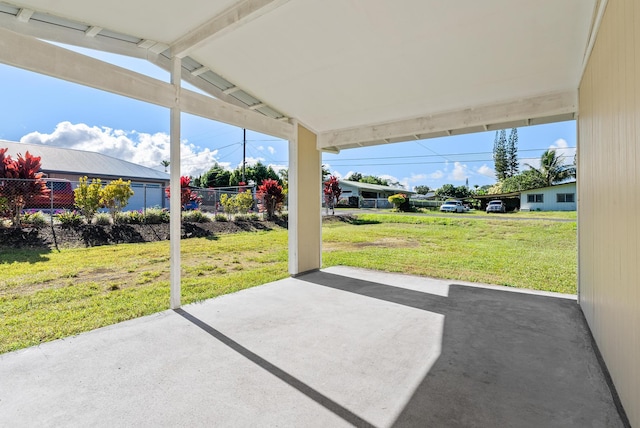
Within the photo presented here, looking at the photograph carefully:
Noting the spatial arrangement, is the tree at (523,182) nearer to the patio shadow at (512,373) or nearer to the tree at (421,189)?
the tree at (421,189)

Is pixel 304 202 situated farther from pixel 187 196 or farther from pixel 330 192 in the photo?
pixel 330 192

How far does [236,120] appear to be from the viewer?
4090mm

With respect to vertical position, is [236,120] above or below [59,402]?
above

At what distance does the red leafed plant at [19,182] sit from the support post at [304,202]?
537 cm

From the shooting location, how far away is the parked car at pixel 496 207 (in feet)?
26.3

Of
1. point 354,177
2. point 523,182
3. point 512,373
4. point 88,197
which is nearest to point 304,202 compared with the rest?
point 512,373

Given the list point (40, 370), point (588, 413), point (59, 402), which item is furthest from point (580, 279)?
point (40, 370)

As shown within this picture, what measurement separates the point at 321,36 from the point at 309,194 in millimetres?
2936

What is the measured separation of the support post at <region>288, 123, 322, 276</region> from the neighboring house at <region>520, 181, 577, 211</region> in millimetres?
5650

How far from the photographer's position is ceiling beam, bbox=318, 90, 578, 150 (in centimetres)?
379

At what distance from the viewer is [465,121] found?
436 cm

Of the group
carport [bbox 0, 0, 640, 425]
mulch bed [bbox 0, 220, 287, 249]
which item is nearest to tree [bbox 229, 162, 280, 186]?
mulch bed [bbox 0, 220, 287, 249]

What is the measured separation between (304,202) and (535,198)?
248 inches

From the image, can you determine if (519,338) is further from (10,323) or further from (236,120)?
(10,323)
